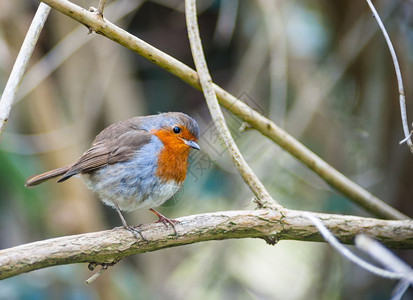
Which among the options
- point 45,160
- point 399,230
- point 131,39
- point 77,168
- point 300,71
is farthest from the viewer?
point 300,71

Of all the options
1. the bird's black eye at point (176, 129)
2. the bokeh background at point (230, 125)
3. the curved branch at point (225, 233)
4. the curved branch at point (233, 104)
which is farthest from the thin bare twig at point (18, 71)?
the bokeh background at point (230, 125)

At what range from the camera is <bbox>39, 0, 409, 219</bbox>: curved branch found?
87.1 inches

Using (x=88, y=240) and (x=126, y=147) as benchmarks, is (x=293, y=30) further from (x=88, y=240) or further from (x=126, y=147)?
(x=88, y=240)

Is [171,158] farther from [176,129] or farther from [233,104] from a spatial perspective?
[233,104]

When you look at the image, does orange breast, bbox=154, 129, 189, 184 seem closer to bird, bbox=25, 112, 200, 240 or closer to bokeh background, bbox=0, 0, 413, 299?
bird, bbox=25, 112, 200, 240

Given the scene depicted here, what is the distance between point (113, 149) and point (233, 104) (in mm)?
934

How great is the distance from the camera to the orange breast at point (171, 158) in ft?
10.1

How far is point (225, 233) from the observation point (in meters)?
2.49

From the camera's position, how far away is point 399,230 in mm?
2582

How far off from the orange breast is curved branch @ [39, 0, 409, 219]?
0.60m

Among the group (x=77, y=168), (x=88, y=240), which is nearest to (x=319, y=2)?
(x=77, y=168)

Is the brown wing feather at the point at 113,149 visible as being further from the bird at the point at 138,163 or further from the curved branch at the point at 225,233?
the curved branch at the point at 225,233

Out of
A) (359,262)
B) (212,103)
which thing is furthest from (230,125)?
(359,262)

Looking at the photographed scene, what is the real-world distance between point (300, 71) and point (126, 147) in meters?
2.28
